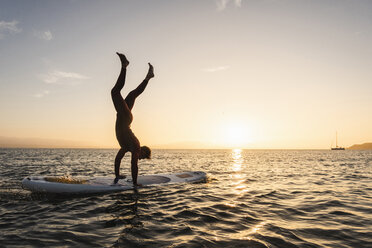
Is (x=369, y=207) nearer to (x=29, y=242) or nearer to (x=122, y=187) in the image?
(x=122, y=187)

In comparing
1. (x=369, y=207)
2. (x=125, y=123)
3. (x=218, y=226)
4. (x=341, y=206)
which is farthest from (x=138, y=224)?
(x=369, y=207)

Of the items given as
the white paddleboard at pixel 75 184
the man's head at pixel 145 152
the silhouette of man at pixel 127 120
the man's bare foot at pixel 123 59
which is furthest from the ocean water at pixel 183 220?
the man's bare foot at pixel 123 59

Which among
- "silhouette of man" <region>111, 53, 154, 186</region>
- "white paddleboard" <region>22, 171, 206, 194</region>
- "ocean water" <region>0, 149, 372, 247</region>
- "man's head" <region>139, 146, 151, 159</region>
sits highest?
"silhouette of man" <region>111, 53, 154, 186</region>

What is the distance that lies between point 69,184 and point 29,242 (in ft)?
13.4

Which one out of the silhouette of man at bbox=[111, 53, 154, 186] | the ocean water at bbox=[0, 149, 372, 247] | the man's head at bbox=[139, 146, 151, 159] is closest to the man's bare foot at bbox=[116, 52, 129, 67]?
the silhouette of man at bbox=[111, 53, 154, 186]

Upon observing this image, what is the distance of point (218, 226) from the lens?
15.4 feet

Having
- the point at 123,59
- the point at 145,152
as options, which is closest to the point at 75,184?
the point at 145,152

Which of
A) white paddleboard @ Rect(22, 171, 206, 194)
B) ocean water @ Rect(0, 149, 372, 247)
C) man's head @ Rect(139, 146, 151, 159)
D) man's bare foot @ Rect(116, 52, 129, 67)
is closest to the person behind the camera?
ocean water @ Rect(0, 149, 372, 247)

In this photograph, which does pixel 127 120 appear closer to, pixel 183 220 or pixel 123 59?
pixel 123 59

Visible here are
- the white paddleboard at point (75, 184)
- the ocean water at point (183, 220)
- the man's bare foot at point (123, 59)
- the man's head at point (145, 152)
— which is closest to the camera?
the ocean water at point (183, 220)

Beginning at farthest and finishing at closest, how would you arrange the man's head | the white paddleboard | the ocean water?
1. the man's head
2. the white paddleboard
3. the ocean water

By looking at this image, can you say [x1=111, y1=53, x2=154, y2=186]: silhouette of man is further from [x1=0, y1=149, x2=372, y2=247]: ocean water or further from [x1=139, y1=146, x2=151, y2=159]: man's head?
[x1=0, y1=149, x2=372, y2=247]: ocean water

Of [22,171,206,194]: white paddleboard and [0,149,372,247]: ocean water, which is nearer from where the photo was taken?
[0,149,372,247]: ocean water

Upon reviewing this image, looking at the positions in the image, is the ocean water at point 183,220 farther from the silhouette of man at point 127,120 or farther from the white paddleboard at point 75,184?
the silhouette of man at point 127,120
